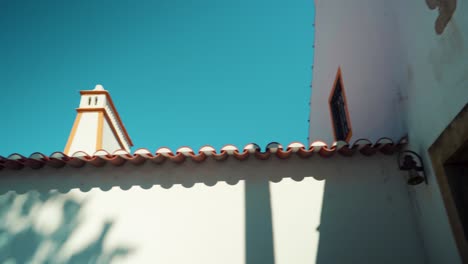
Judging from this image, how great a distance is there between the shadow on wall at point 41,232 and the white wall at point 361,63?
4352mm

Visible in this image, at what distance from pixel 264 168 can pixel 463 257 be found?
2.46m

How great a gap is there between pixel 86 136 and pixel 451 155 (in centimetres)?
926

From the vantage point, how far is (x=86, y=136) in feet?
33.8

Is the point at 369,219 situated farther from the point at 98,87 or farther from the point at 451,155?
the point at 98,87

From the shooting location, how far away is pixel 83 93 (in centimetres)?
1158

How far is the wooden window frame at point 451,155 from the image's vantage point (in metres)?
3.46

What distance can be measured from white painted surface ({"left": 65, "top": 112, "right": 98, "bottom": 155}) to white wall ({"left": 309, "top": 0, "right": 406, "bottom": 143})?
656 cm

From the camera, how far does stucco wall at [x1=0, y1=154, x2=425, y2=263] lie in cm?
450

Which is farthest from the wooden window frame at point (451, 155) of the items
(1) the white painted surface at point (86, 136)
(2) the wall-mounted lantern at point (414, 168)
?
(1) the white painted surface at point (86, 136)

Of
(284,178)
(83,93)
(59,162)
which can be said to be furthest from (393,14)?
(83,93)

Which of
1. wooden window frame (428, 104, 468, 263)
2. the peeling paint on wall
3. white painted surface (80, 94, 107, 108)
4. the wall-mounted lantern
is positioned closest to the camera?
wooden window frame (428, 104, 468, 263)

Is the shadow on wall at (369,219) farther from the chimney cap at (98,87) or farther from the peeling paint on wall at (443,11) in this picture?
the chimney cap at (98,87)

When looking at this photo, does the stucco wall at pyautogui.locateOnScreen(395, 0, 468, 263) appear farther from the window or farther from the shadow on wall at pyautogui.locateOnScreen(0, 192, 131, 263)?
the shadow on wall at pyautogui.locateOnScreen(0, 192, 131, 263)

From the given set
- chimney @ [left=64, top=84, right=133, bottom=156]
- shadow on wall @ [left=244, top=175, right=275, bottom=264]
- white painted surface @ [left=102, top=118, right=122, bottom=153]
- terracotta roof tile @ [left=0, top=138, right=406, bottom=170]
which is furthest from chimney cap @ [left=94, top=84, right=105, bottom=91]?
shadow on wall @ [left=244, top=175, right=275, bottom=264]
